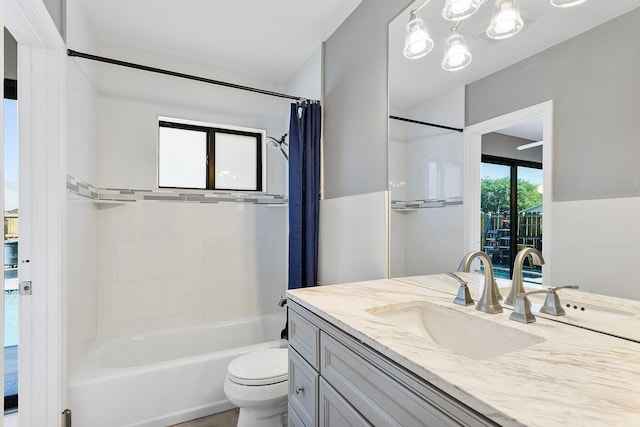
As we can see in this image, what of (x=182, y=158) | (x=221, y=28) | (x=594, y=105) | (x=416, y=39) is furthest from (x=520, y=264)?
(x=182, y=158)

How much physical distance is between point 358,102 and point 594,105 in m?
1.25

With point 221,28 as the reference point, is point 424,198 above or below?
below

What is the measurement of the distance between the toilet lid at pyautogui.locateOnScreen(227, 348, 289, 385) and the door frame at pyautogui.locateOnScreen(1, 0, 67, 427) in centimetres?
83

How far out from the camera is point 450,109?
137 centimetres

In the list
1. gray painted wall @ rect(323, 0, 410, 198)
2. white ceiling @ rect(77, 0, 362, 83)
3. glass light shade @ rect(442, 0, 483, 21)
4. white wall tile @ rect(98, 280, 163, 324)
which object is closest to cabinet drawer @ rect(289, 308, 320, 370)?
gray painted wall @ rect(323, 0, 410, 198)

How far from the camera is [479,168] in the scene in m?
1.24

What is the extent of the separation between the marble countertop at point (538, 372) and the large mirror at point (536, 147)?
22cm

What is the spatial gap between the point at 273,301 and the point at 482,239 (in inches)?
84.2

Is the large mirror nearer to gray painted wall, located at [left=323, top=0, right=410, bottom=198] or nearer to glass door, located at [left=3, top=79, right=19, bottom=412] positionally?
gray painted wall, located at [left=323, top=0, right=410, bottom=198]

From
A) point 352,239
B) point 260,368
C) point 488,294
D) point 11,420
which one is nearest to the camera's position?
point 488,294

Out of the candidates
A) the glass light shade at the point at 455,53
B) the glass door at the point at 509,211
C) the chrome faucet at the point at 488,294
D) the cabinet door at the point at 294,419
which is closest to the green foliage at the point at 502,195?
the glass door at the point at 509,211

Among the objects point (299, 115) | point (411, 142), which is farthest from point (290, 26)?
point (411, 142)

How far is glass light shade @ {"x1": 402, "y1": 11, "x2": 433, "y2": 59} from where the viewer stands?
4.84ft

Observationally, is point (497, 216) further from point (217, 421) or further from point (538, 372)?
point (217, 421)
